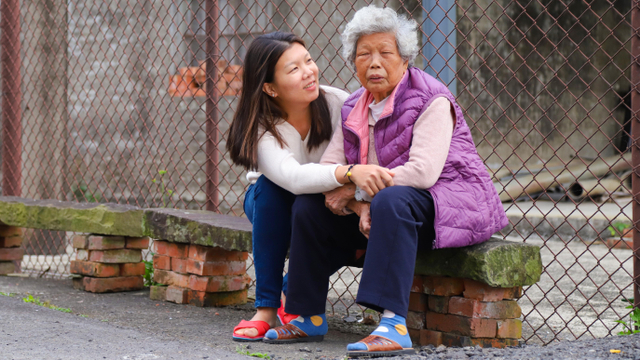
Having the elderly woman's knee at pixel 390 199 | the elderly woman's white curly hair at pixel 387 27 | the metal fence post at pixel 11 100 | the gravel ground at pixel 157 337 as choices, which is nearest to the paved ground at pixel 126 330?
the gravel ground at pixel 157 337

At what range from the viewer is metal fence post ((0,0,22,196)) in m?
5.03

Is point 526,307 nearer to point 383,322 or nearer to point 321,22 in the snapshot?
point 383,322

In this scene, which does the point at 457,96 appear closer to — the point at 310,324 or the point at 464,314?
the point at 464,314

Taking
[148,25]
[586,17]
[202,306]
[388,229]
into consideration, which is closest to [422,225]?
[388,229]

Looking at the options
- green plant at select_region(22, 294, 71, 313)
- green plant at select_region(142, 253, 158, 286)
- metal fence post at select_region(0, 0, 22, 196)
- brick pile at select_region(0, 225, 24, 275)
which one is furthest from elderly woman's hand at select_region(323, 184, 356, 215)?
metal fence post at select_region(0, 0, 22, 196)

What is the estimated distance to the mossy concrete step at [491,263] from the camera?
7.56ft

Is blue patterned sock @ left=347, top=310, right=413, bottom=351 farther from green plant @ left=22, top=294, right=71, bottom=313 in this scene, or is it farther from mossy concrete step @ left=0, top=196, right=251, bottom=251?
green plant @ left=22, top=294, right=71, bottom=313

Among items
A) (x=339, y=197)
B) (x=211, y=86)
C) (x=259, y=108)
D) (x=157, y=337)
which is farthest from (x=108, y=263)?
(x=339, y=197)

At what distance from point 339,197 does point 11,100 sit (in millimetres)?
3665

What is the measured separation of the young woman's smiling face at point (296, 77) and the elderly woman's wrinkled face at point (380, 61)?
0.83 ft

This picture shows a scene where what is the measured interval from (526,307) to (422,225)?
1.88 metres

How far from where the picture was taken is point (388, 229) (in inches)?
85.3

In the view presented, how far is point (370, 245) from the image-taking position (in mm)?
2197

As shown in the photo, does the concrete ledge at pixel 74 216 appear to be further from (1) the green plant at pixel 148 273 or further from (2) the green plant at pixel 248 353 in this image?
(2) the green plant at pixel 248 353
